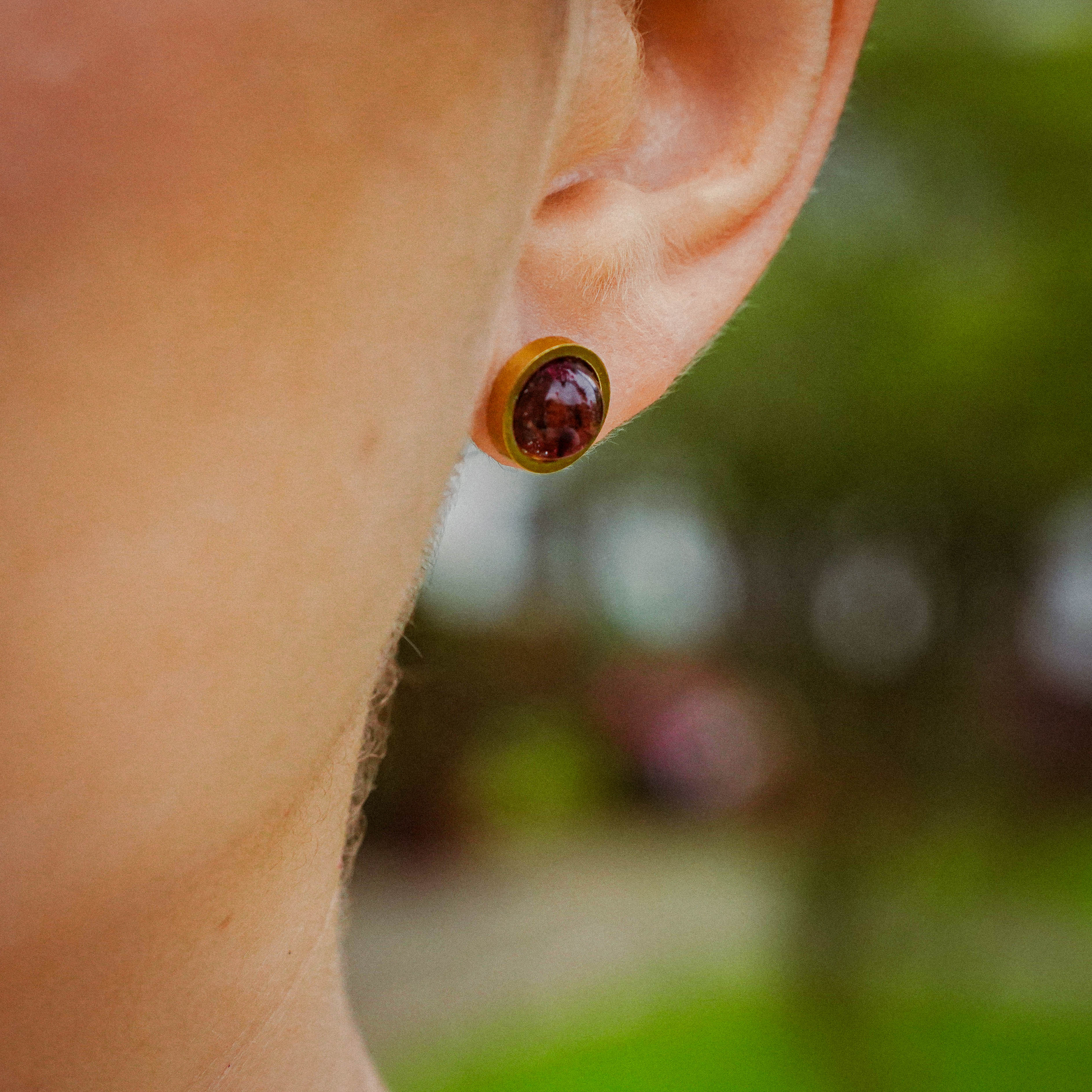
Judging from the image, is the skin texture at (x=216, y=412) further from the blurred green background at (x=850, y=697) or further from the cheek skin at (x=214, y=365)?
the blurred green background at (x=850, y=697)

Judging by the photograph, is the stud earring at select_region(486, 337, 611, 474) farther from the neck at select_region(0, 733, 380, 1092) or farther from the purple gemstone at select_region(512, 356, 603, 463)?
the neck at select_region(0, 733, 380, 1092)

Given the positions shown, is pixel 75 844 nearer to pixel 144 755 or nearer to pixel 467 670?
pixel 144 755

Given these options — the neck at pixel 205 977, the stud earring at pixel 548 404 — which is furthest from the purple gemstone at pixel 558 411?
the neck at pixel 205 977

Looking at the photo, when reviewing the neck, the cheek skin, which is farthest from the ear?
the neck

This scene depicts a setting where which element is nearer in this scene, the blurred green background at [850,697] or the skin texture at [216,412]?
the skin texture at [216,412]

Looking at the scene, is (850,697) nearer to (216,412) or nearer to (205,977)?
(205,977)

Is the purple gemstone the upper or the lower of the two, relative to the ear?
lower

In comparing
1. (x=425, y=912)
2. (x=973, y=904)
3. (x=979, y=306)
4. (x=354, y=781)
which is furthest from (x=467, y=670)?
(x=354, y=781)
